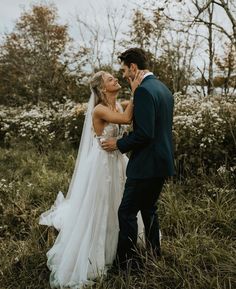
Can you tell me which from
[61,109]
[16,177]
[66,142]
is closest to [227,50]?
[61,109]

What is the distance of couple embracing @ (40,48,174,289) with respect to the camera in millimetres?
3695

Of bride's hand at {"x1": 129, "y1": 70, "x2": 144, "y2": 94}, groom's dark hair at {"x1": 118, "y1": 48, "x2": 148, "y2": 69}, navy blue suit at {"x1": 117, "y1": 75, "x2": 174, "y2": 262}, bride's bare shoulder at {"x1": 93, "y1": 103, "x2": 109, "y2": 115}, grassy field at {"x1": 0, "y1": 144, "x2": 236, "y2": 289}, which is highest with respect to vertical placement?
groom's dark hair at {"x1": 118, "y1": 48, "x2": 148, "y2": 69}

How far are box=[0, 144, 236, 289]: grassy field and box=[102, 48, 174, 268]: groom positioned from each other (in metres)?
0.44

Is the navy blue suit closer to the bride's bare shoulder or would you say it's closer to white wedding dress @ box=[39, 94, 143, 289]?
white wedding dress @ box=[39, 94, 143, 289]

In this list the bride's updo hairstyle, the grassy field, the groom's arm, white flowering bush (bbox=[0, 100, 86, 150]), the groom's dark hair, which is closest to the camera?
the groom's arm

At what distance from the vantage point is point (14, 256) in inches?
182

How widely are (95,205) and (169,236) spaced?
1098 mm

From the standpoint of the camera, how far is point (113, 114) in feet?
13.3

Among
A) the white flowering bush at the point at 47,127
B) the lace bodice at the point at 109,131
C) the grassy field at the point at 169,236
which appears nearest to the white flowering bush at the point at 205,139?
the grassy field at the point at 169,236

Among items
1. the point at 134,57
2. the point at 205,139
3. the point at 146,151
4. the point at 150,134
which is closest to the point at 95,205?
the point at 146,151

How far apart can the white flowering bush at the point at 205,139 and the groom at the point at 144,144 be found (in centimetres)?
250

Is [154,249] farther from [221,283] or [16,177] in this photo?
[16,177]

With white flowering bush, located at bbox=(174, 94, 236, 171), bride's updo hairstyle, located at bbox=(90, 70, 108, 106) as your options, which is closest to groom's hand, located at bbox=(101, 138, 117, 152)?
bride's updo hairstyle, located at bbox=(90, 70, 108, 106)

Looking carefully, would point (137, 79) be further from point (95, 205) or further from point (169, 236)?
point (169, 236)
